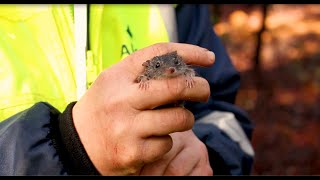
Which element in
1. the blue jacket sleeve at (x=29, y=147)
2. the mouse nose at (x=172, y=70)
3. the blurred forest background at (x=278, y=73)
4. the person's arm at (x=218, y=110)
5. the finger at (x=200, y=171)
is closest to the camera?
the mouse nose at (x=172, y=70)

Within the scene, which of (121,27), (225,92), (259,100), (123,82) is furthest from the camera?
(259,100)

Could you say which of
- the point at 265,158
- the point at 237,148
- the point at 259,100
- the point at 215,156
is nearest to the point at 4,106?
the point at 215,156

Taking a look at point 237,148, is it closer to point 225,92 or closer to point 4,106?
point 225,92

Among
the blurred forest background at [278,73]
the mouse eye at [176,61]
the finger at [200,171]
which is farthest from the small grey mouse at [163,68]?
the blurred forest background at [278,73]

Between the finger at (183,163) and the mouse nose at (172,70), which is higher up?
the mouse nose at (172,70)

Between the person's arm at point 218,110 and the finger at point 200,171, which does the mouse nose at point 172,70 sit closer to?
the finger at point 200,171

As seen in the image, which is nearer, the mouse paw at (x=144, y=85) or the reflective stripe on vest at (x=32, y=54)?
the mouse paw at (x=144, y=85)
